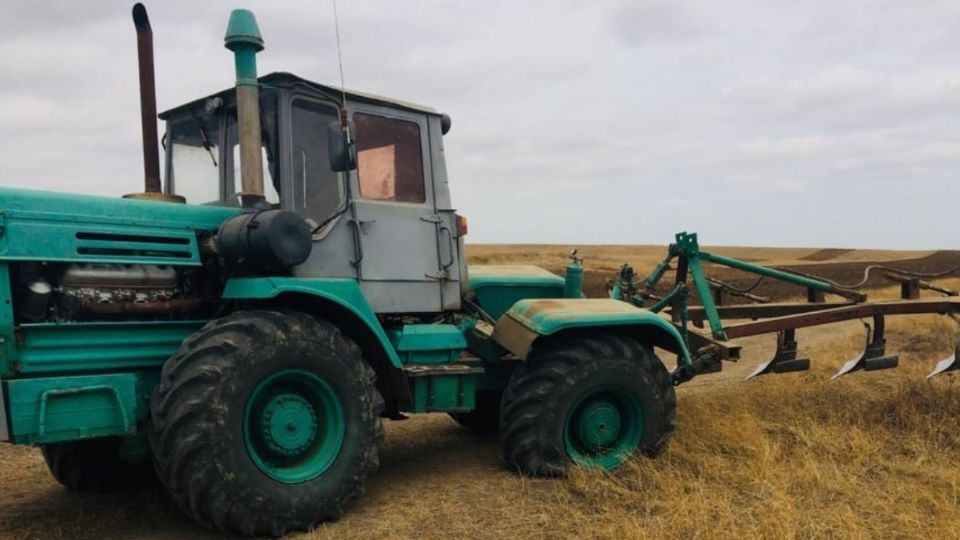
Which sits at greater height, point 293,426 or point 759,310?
point 759,310

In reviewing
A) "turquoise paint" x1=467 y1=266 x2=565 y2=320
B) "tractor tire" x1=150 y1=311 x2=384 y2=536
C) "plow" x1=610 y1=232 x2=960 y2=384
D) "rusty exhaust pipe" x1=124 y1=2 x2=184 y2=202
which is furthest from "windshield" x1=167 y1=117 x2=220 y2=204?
"plow" x1=610 y1=232 x2=960 y2=384

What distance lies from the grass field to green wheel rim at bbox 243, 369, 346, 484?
408 millimetres

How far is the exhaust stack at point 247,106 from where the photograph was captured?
512 centimetres

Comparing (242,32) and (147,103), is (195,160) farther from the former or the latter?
(242,32)

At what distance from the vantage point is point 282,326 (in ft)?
15.9

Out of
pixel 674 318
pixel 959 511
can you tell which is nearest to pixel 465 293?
pixel 674 318

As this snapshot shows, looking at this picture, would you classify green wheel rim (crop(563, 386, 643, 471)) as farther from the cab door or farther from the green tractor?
the cab door

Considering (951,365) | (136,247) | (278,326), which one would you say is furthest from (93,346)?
(951,365)

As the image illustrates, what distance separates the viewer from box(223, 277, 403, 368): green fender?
16.1 ft

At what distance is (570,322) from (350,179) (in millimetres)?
1787

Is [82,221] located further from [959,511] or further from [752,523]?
[959,511]

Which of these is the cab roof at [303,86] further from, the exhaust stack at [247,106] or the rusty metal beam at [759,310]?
the rusty metal beam at [759,310]

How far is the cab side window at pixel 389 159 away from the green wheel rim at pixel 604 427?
1.89 metres

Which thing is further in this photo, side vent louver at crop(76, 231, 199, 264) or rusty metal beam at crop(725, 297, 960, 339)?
rusty metal beam at crop(725, 297, 960, 339)
